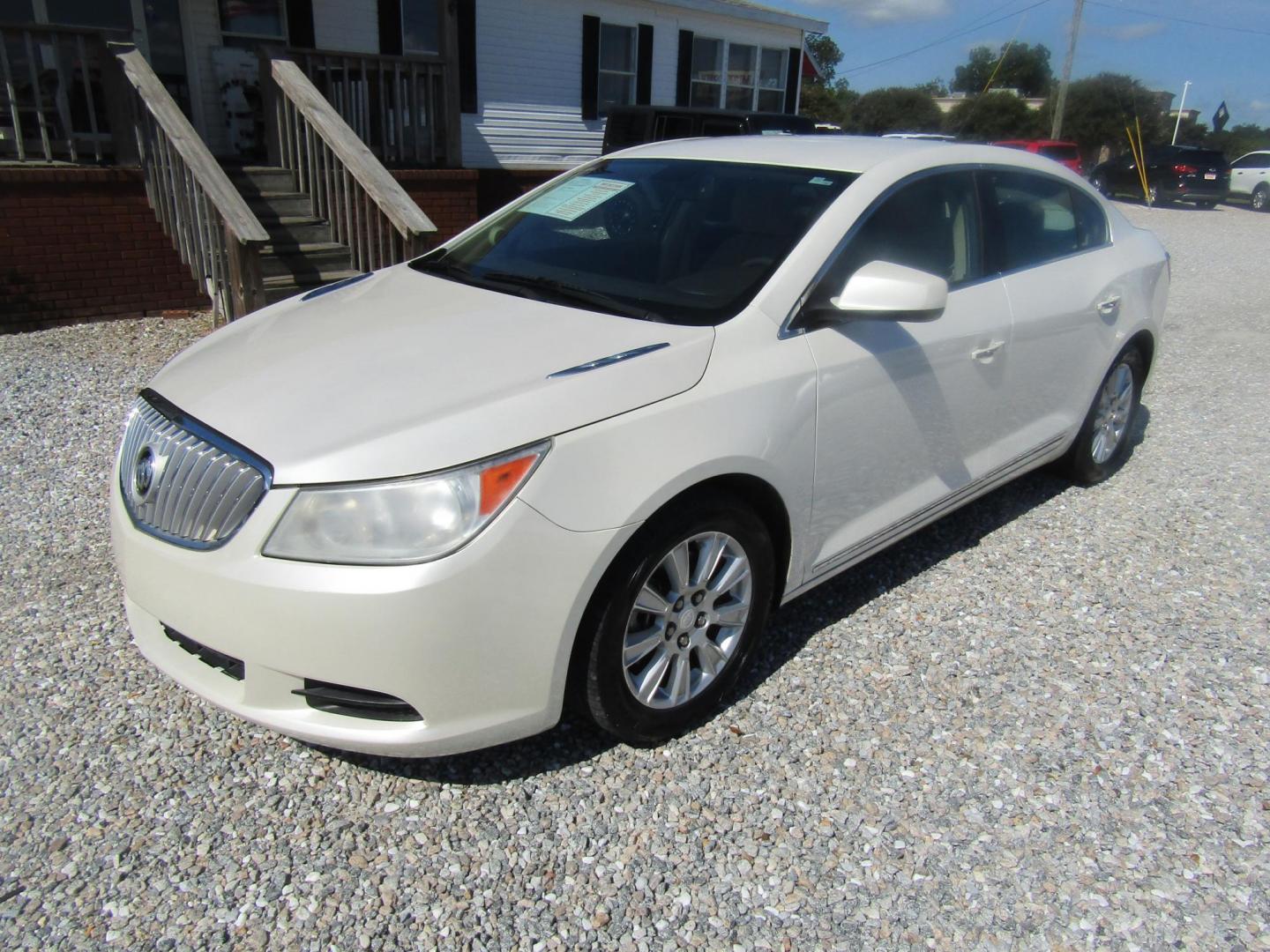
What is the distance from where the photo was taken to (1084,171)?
98.6ft

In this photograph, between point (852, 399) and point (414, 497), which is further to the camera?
point (852, 399)

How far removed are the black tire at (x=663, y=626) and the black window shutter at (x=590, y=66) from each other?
12.8m

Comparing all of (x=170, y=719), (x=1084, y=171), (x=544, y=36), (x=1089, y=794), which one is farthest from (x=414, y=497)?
(x=1084, y=171)

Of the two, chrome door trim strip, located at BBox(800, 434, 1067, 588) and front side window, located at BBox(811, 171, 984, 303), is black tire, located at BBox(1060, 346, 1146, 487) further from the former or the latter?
front side window, located at BBox(811, 171, 984, 303)

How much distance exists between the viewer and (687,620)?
2820 millimetres

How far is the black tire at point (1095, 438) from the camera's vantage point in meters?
4.77

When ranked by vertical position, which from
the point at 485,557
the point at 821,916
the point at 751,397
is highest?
the point at 751,397

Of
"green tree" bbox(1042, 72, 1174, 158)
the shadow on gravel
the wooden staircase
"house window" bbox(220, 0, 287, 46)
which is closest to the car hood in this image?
the shadow on gravel

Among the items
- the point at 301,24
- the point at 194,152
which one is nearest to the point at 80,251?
the point at 194,152

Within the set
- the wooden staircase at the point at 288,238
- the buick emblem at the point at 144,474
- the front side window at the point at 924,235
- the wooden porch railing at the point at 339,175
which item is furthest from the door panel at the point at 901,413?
the wooden staircase at the point at 288,238

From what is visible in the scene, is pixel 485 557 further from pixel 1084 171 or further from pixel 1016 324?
pixel 1084 171

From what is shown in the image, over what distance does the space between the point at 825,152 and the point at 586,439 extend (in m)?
1.82

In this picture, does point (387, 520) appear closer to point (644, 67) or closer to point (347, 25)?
point (347, 25)

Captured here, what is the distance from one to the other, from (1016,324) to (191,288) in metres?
6.89
